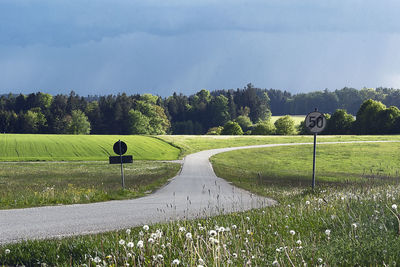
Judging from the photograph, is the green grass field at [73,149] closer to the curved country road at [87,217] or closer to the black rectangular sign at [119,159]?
the black rectangular sign at [119,159]

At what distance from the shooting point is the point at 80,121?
112 meters

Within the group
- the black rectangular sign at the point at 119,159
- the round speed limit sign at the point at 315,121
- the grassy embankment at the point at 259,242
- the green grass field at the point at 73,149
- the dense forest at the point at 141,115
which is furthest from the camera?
the dense forest at the point at 141,115

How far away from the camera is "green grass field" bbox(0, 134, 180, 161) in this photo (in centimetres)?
5516

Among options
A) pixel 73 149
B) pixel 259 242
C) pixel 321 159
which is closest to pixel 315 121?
pixel 259 242

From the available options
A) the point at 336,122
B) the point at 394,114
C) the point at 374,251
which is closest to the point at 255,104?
the point at 336,122

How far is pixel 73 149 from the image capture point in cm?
6197

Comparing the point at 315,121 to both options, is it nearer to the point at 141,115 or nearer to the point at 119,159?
the point at 119,159

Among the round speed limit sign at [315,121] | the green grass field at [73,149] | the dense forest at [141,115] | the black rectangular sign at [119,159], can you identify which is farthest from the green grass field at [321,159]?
the dense forest at [141,115]

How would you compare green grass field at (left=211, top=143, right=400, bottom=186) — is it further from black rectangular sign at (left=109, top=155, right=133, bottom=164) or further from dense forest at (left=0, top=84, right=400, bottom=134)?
dense forest at (left=0, top=84, right=400, bottom=134)

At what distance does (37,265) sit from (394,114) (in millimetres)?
98520

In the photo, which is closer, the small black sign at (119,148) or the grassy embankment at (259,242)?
the grassy embankment at (259,242)

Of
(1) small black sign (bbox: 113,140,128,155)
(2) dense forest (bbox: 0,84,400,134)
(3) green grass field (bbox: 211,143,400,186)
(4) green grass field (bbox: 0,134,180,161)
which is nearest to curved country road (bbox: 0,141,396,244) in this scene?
(1) small black sign (bbox: 113,140,128,155)

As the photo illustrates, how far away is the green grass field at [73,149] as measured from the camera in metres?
55.2

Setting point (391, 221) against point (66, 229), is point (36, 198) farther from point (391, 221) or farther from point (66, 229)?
point (391, 221)
